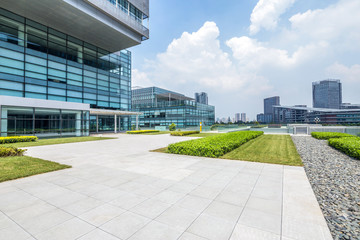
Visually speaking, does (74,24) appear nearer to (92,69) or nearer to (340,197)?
(92,69)

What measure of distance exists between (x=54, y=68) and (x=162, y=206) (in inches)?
1387

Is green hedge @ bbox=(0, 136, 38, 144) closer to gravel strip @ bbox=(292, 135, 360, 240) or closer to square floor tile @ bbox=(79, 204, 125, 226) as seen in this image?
square floor tile @ bbox=(79, 204, 125, 226)

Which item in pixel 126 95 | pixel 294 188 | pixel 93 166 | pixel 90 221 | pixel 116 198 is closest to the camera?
pixel 90 221

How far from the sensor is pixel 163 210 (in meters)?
4.01

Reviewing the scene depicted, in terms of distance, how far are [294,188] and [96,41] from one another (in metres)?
40.2

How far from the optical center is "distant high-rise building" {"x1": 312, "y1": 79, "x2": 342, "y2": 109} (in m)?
174

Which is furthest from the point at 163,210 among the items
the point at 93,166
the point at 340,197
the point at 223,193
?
the point at 93,166

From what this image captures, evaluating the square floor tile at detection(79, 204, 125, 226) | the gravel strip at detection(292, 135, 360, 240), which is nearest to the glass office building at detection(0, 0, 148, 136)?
the square floor tile at detection(79, 204, 125, 226)

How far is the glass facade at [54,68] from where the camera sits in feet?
81.4

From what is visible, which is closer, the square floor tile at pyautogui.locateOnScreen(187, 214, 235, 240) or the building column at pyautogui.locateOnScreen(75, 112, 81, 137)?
the square floor tile at pyautogui.locateOnScreen(187, 214, 235, 240)

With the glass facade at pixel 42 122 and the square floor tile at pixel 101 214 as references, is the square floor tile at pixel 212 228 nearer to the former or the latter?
the square floor tile at pixel 101 214

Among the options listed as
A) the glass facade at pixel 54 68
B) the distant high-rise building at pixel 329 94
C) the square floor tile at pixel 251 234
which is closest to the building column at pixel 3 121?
the glass facade at pixel 54 68

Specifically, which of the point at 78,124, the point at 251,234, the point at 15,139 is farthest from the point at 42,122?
the point at 251,234

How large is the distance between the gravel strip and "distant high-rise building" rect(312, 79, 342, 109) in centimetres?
22452
